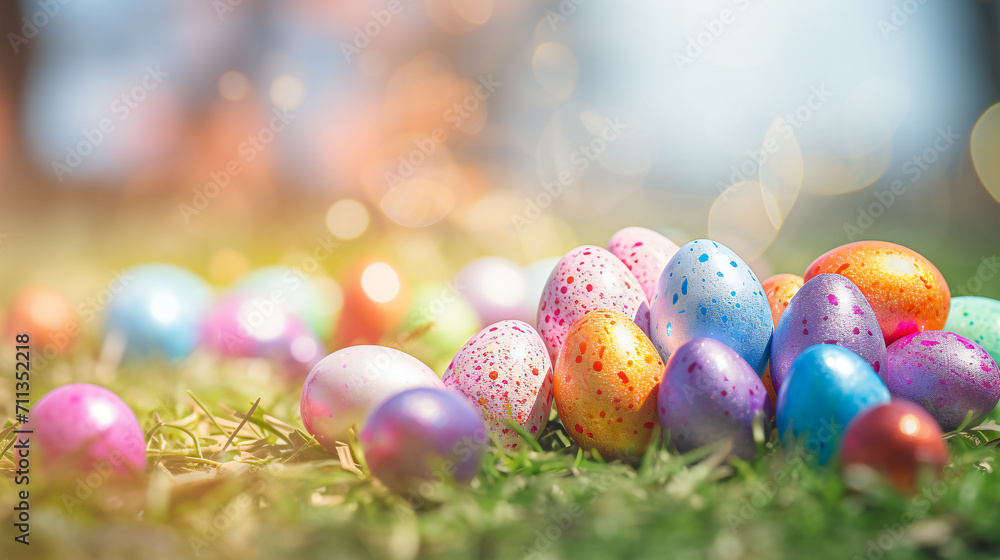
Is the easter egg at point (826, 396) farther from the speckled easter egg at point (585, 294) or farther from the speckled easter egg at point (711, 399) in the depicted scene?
the speckled easter egg at point (585, 294)

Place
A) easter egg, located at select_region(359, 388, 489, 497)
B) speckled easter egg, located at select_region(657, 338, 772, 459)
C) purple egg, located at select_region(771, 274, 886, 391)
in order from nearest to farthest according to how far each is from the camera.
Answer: easter egg, located at select_region(359, 388, 489, 497) → speckled easter egg, located at select_region(657, 338, 772, 459) → purple egg, located at select_region(771, 274, 886, 391)

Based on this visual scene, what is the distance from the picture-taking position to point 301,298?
2719 millimetres

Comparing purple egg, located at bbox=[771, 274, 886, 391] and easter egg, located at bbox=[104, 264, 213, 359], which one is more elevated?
purple egg, located at bbox=[771, 274, 886, 391]

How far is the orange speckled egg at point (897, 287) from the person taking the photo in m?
1.58

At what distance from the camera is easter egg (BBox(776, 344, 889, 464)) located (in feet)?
3.93

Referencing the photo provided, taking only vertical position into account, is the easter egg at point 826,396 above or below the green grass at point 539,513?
above

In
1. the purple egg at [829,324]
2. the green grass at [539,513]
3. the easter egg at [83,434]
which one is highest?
the purple egg at [829,324]

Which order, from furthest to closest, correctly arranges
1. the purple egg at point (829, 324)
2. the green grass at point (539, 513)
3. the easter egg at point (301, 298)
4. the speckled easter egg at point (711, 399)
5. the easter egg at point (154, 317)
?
1. the easter egg at point (301, 298)
2. the easter egg at point (154, 317)
3. the purple egg at point (829, 324)
4. the speckled easter egg at point (711, 399)
5. the green grass at point (539, 513)

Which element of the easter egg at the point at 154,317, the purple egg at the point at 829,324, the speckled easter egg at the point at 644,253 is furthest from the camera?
the easter egg at the point at 154,317

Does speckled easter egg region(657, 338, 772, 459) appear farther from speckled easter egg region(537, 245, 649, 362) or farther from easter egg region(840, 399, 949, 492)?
speckled easter egg region(537, 245, 649, 362)

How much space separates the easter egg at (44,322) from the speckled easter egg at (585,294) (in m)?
2.07

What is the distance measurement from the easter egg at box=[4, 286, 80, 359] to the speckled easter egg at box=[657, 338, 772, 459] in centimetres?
244

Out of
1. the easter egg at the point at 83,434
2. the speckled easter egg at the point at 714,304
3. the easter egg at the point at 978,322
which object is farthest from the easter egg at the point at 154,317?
the easter egg at the point at 978,322

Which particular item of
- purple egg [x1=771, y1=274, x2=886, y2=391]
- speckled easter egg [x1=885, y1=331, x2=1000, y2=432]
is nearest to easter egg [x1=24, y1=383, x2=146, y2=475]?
purple egg [x1=771, y1=274, x2=886, y2=391]
